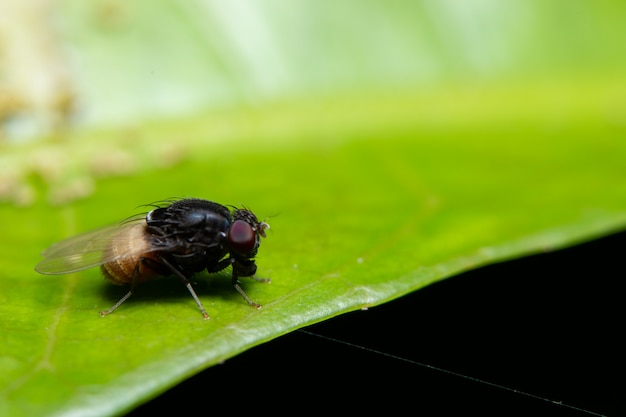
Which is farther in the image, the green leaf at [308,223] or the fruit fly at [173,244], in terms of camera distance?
the fruit fly at [173,244]

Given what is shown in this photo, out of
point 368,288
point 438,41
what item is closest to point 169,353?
point 368,288

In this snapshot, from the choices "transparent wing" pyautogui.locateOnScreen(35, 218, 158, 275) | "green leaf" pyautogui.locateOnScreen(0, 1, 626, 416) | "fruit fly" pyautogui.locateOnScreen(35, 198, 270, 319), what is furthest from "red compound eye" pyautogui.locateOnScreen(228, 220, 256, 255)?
"transparent wing" pyautogui.locateOnScreen(35, 218, 158, 275)

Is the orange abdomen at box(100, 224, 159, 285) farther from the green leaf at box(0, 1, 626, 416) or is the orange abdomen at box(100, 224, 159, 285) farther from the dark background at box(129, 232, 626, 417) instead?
the dark background at box(129, 232, 626, 417)

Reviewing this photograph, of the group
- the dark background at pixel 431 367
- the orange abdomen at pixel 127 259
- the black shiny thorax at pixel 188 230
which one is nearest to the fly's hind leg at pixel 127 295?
the orange abdomen at pixel 127 259

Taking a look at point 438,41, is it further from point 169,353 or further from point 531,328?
point 169,353

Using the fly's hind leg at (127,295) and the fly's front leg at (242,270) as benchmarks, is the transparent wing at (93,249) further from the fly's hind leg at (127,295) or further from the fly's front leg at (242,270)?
the fly's front leg at (242,270)

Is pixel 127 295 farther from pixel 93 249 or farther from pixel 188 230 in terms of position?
pixel 188 230
